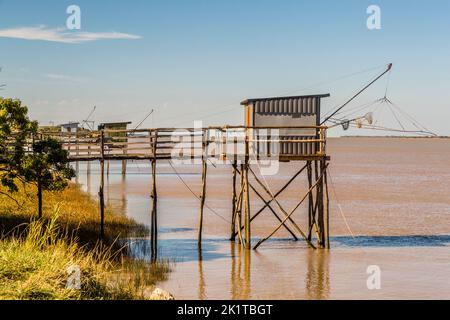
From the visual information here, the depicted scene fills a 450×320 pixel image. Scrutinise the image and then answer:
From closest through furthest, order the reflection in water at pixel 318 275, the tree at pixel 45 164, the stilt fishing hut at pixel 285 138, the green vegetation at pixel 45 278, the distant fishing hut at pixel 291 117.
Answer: the green vegetation at pixel 45 278 < the reflection in water at pixel 318 275 < the tree at pixel 45 164 < the stilt fishing hut at pixel 285 138 < the distant fishing hut at pixel 291 117

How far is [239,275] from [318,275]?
7.85ft

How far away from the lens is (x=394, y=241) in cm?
3003

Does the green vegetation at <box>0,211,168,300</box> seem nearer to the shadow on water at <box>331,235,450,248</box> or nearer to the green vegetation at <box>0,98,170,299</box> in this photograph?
the green vegetation at <box>0,98,170,299</box>

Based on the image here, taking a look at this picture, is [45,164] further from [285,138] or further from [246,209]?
[285,138]

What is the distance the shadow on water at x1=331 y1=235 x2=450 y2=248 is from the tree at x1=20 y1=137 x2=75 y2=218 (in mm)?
Result: 11043

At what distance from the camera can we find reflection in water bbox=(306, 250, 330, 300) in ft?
64.3

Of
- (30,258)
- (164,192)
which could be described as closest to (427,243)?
(30,258)

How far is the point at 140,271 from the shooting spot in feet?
68.7

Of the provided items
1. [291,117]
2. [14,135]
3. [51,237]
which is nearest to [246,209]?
[291,117]

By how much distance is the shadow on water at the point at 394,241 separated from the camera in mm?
28891

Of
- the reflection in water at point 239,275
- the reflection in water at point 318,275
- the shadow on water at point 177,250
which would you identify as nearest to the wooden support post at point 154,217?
the shadow on water at point 177,250

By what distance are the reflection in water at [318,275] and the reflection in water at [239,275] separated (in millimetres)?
1704

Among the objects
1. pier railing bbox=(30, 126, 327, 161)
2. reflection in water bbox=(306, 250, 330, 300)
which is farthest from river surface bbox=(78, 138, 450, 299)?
pier railing bbox=(30, 126, 327, 161)

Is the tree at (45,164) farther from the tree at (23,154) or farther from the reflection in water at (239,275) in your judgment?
the reflection in water at (239,275)
